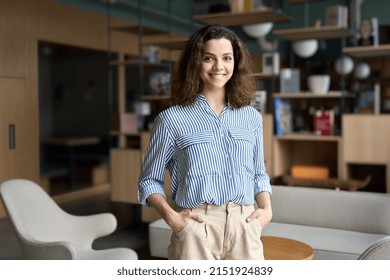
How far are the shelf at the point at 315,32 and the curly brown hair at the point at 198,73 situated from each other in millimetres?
2794

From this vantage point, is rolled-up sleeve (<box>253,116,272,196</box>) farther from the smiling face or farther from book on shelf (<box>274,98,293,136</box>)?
book on shelf (<box>274,98,293,136</box>)

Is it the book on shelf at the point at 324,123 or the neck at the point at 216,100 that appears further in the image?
the book on shelf at the point at 324,123

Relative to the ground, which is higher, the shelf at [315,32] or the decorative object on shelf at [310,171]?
the shelf at [315,32]

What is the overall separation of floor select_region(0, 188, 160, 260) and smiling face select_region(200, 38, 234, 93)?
103 inches

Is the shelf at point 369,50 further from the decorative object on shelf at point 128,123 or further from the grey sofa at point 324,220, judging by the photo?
the decorative object on shelf at point 128,123

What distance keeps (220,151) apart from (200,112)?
11cm

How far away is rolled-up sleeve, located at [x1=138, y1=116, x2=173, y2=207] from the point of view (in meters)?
1.28

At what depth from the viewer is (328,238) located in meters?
2.97

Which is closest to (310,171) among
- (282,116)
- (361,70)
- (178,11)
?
(282,116)

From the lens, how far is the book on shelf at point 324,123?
3900 millimetres

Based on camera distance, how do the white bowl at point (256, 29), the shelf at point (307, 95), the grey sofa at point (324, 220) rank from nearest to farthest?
the grey sofa at point (324, 220), the shelf at point (307, 95), the white bowl at point (256, 29)

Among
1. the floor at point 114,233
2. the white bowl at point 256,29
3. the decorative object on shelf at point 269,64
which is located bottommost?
the floor at point 114,233

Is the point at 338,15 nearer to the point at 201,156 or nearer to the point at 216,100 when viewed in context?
the point at 216,100

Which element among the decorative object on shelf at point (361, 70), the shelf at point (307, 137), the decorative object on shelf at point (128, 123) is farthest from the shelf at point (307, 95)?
the decorative object on shelf at point (361, 70)
